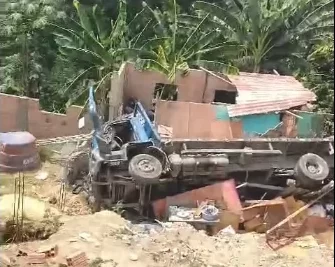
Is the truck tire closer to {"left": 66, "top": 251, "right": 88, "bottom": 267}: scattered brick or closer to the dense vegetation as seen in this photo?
the dense vegetation

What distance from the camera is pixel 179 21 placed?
373 cm

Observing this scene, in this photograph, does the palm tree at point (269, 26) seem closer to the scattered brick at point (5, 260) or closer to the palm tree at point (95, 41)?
the palm tree at point (95, 41)

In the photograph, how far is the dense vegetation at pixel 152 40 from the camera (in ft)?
10.5

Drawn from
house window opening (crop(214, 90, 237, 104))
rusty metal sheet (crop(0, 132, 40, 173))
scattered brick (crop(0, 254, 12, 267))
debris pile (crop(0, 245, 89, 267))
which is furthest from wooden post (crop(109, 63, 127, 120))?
scattered brick (crop(0, 254, 12, 267))

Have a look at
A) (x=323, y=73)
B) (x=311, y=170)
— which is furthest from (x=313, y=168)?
(x=323, y=73)

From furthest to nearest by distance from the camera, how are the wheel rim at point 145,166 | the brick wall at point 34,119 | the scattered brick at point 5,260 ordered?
1. the brick wall at point 34,119
2. the wheel rim at point 145,166
3. the scattered brick at point 5,260

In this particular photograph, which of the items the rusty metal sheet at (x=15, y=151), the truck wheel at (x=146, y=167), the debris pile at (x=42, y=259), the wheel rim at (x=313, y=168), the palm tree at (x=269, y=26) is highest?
the palm tree at (x=269, y=26)

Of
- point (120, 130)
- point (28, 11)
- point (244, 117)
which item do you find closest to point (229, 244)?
point (244, 117)

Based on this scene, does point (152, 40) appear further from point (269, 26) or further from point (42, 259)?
point (42, 259)

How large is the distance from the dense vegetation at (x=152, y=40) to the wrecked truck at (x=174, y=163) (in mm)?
269

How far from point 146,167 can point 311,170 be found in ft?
3.51

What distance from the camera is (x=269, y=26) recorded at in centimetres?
334

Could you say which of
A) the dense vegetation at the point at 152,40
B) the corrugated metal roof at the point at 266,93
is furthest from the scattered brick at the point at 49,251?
the corrugated metal roof at the point at 266,93

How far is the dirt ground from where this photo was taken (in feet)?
9.62
